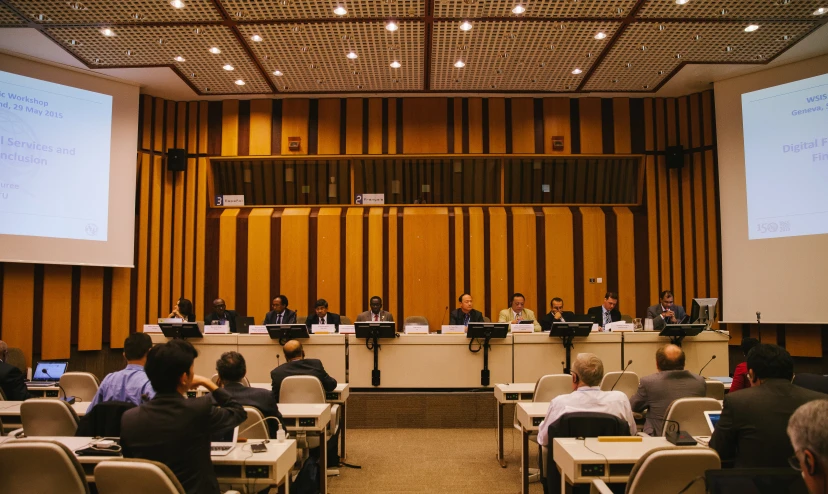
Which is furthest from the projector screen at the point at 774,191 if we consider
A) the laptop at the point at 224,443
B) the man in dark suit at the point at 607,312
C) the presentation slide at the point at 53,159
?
the presentation slide at the point at 53,159

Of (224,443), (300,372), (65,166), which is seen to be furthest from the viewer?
(65,166)

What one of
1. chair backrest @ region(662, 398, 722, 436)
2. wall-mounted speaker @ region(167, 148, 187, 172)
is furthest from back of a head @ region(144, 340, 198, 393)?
wall-mounted speaker @ region(167, 148, 187, 172)

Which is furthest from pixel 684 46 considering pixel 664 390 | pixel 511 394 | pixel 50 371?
pixel 50 371

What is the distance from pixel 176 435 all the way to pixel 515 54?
270 inches

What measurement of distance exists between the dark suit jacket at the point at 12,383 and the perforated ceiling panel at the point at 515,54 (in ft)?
18.2

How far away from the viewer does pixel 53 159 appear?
8336 millimetres

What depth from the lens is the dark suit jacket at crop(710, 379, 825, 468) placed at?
2770mm

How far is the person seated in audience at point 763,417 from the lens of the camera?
277 cm

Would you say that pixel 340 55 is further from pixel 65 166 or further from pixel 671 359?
pixel 671 359

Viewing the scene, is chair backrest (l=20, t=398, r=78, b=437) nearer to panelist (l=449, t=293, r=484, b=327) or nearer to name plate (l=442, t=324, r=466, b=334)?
name plate (l=442, t=324, r=466, b=334)

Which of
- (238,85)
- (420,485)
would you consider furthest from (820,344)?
(238,85)

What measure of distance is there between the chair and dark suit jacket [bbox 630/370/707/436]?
5.34 ft

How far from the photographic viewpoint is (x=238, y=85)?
30.9 feet

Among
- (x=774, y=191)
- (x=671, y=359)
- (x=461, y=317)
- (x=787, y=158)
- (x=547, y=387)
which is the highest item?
(x=787, y=158)
